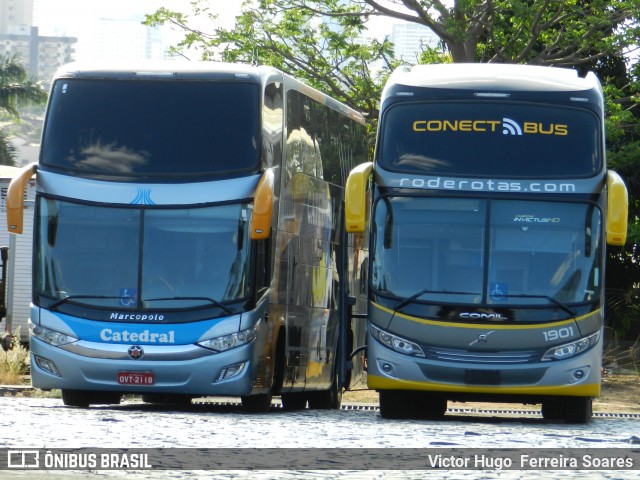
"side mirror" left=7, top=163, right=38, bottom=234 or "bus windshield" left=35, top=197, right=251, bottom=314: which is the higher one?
"side mirror" left=7, top=163, right=38, bottom=234

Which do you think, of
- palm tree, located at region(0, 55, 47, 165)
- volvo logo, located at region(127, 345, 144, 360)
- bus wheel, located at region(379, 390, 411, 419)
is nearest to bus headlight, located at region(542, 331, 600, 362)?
bus wheel, located at region(379, 390, 411, 419)

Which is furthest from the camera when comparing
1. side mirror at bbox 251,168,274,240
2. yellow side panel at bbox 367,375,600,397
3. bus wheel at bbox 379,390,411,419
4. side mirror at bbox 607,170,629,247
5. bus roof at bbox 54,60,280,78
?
bus roof at bbox 54,60,280,78

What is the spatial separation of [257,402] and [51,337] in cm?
267

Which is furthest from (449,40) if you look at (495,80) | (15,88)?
(15,88)

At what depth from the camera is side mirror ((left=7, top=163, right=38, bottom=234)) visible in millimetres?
17609

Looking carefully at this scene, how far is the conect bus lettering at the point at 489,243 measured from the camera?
17.2m

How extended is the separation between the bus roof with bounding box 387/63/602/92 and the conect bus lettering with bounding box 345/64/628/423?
161 mm

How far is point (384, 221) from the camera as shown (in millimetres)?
17594

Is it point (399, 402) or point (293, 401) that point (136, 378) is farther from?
point (293, 401)

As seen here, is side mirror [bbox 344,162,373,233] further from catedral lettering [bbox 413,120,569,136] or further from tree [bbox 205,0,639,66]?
tree [bbox 205,0,639,66]

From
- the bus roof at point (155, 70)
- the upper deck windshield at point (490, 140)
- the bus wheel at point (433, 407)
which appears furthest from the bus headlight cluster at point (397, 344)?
the bus roof at point (155, 70)

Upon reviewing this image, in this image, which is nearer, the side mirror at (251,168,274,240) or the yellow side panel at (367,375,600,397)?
the yellow side panel at (367,375,600,397)

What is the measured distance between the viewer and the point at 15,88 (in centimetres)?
7819

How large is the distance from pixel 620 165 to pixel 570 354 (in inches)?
665
